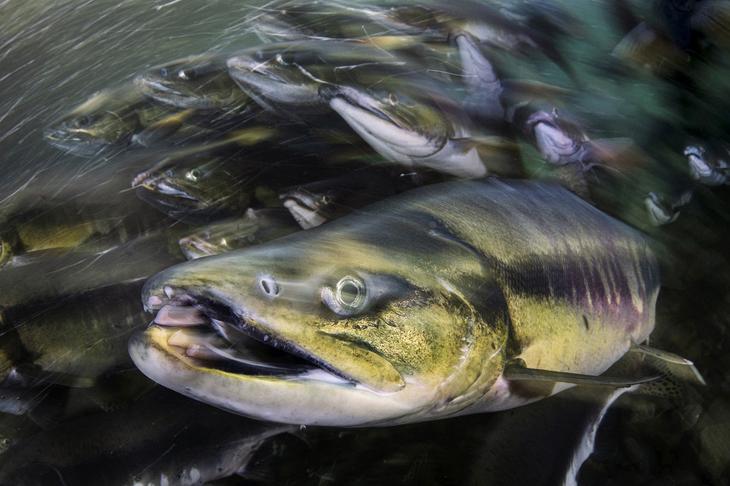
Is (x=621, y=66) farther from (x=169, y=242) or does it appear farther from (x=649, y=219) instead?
(x=169, y=242)

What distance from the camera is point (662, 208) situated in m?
1.13

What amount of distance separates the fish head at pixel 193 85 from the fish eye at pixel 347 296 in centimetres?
41

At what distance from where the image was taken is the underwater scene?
0.73 metres

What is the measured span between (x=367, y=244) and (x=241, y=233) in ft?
0.55

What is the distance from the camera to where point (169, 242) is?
85 cm

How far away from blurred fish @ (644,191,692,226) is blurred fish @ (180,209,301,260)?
63 cm

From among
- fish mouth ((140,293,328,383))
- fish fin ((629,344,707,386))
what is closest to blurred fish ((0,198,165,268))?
fish mouth ((140,293,328,383))

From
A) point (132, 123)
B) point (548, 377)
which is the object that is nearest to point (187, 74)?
point (132, 123)

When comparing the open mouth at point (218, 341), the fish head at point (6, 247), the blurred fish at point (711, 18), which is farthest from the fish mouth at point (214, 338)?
the blurred fish at point (711, 18)

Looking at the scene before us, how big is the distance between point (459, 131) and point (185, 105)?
44cm

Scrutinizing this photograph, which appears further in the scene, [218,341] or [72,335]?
[72,335]

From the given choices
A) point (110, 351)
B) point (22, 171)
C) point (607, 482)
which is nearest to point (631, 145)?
point (607, 482)

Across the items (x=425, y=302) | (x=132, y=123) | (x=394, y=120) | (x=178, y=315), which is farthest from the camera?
(x=132, y=123)

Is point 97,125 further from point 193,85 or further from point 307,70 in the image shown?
point 307,70
